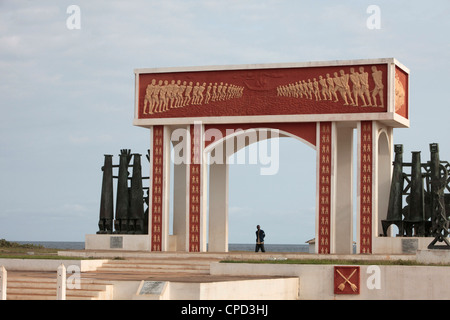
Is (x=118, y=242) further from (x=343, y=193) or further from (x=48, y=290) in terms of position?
(x=48, y=290)

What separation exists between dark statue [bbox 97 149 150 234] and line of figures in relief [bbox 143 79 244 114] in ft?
6.15

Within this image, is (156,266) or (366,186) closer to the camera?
(156,266)

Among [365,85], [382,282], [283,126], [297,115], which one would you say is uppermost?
[365,85]

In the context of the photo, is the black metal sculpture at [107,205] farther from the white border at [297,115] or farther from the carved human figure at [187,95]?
the carved human figure at [187,95]

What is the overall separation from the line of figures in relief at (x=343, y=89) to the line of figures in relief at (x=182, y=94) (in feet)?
5.73

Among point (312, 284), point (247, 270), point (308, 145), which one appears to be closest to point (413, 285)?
point (312, 284)

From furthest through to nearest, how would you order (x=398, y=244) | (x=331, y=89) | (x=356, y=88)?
(x=331, y=89)
(x=356, y=88)
(x=398, y=244)

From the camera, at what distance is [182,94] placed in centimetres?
2908

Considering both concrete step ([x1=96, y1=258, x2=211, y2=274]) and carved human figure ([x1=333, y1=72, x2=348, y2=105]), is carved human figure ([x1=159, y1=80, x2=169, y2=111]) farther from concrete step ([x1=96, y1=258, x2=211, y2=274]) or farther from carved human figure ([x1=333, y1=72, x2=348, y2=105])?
concrete step ([x1=96, y1=258, x2=211, y2=274])

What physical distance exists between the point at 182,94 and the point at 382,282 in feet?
34.5

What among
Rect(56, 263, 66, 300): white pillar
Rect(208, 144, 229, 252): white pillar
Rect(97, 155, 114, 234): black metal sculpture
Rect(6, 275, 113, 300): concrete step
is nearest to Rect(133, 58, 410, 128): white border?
Rect(97, 155, 114, 234): black metal sculpture

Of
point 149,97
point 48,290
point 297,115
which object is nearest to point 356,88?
point 297,115

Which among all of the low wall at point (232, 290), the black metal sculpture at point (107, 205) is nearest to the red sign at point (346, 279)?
the low wall at point (232, 290)
